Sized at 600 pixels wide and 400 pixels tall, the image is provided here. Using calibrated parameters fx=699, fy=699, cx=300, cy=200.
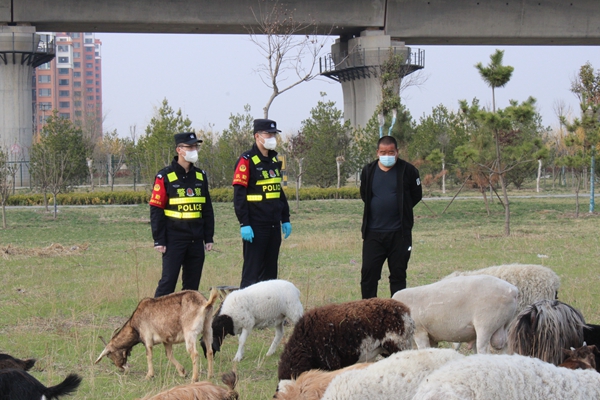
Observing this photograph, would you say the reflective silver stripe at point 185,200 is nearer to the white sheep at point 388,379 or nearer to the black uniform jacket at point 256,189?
the black uniform jacket at point 256,189

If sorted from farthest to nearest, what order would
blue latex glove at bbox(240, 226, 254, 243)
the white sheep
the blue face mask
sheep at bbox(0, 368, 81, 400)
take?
blue latex glove at bbox(240, 226, 254, 243), the blue face mask, sheep at bbox(0, 368, 81, 400), the white sheep

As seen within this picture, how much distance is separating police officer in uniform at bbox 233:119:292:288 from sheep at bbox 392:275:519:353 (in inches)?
116

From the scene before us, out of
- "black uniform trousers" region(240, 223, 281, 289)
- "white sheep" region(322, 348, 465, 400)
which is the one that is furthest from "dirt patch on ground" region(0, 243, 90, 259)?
"white sheep" region(322, 348, 465, 400)

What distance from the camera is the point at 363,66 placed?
148ft

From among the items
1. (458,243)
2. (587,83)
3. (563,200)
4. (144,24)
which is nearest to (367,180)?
(458,243)

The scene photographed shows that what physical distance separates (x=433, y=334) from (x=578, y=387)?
2.86m

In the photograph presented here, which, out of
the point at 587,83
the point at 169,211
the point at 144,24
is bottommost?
the point at 169,211

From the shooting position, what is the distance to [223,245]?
18.2 meters

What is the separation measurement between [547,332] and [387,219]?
3010 millimetres

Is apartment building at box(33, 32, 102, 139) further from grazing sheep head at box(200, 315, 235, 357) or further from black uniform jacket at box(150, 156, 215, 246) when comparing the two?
grazing sheep head at box(200, 315, 235, 357)

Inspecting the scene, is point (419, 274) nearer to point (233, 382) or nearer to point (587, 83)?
point (233, 382)

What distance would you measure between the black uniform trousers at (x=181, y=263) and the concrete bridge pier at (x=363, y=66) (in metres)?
34.2

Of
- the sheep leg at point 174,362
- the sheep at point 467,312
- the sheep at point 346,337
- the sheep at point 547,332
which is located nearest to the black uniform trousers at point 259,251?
the sheep leg at point 174,362

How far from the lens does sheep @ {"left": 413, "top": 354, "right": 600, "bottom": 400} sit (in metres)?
3.04
